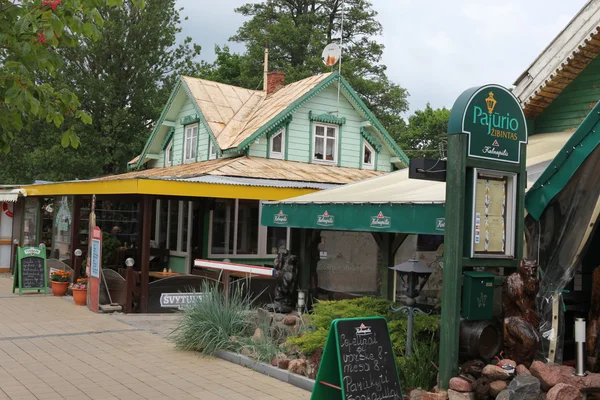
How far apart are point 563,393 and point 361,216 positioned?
3884 millimetres

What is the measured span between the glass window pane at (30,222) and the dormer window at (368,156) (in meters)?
10.5

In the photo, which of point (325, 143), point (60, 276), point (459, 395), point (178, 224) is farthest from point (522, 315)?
point (325, 143)

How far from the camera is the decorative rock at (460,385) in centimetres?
645

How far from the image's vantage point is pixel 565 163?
700cm

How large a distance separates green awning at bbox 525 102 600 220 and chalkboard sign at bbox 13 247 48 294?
12.2m

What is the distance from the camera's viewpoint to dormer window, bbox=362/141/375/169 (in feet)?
71.7

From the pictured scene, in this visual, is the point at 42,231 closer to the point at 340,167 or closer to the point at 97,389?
the point at 340,167

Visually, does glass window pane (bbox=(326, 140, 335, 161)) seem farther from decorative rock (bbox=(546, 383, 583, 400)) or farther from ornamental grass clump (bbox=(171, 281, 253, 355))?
decorative rock (bbox=(546, 383, 583, 400))

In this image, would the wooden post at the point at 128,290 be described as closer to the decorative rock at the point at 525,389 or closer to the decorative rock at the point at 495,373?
the decorative rock at the point at 495,373

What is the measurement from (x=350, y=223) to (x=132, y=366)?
3.50 meters

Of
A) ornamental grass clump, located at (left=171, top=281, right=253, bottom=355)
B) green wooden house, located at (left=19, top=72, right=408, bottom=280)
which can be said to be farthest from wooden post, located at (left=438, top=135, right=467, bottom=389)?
green wooden house, located at (left=19, top=72, right=408, bottom=280)

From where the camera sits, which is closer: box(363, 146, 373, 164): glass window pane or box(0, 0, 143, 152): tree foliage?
box(0, 0, 143, 152): tree foliage

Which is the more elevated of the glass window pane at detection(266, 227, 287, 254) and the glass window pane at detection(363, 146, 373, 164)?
the glass window pane at detection(363, 146, 373, 164)

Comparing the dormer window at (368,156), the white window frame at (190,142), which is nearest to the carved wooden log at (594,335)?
the dormer window at (368,156)
